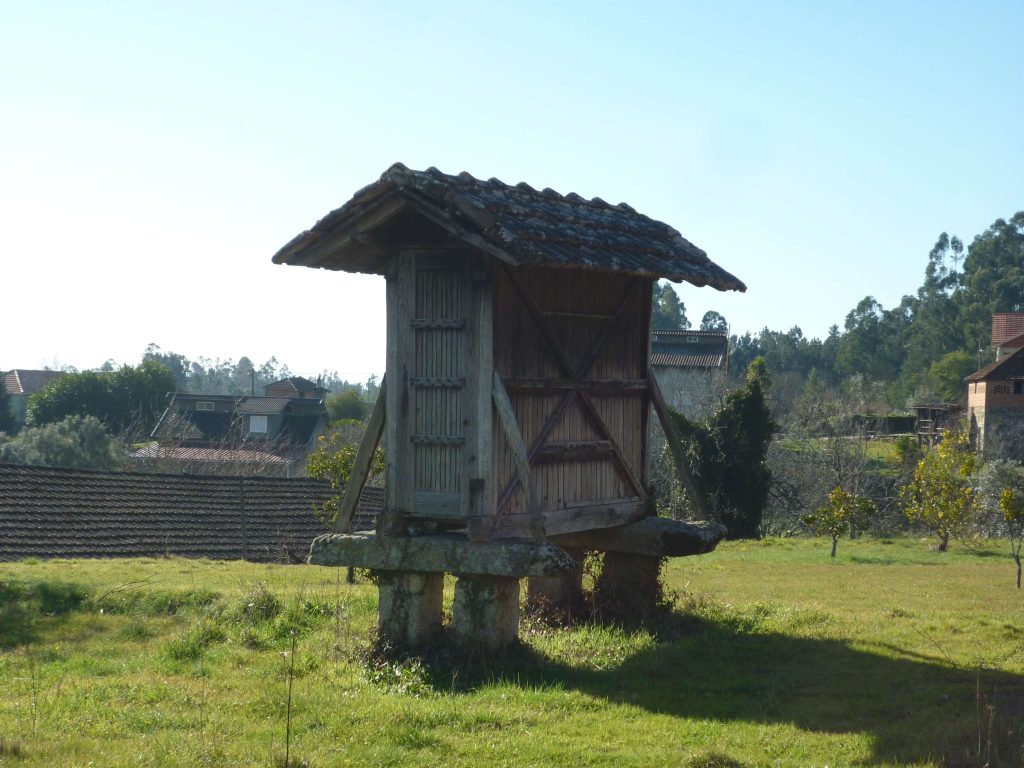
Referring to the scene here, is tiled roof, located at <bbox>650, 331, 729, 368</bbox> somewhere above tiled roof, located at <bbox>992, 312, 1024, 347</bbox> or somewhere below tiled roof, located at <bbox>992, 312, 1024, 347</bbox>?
below

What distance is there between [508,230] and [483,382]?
1335 mm

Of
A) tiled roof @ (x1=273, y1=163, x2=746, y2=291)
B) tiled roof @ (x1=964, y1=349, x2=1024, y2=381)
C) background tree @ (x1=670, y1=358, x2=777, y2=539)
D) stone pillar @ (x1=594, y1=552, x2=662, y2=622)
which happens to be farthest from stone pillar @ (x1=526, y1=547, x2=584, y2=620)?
tiled roof @ (x1=964, y1=349, x2=1024, y2=381)

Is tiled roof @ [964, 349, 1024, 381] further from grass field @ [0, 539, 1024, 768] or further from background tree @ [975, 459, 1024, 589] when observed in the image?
grass field @ [0, 539, 1024, 768]

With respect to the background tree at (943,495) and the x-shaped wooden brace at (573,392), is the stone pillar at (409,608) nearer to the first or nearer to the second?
the x-shaped wooden brace at (573,392)

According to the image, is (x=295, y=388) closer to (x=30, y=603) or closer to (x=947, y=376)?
(x=947, y=376)

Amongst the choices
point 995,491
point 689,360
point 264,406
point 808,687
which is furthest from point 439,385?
point 264,406

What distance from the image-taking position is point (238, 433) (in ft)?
176

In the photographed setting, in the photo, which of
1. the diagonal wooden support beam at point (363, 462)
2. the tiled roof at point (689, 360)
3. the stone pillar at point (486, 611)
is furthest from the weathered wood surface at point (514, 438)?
the tiled roof at point (689, 360)

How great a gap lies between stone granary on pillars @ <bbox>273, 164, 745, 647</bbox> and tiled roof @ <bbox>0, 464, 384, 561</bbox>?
9.58 meters

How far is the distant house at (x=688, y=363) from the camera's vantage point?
5022 centimetres

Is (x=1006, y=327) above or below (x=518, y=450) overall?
above

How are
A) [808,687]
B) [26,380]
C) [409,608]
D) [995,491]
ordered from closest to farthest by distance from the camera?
Answer: [808,687], [409,608], [995,491], [26,380]

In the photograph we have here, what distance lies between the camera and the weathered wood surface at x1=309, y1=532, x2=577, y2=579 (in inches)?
336

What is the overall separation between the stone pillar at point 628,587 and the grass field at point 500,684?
0.32m
